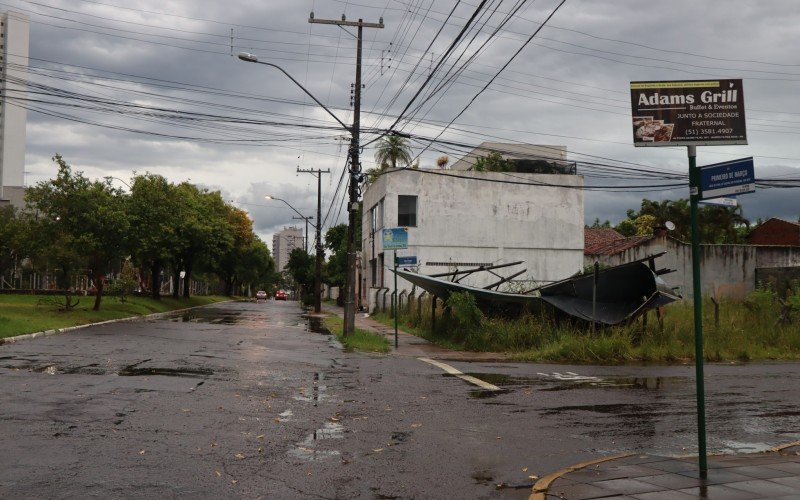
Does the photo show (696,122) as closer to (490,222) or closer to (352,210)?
(352,210)

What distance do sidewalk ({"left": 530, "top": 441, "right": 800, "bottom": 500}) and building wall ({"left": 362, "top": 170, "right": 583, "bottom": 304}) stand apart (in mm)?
33872

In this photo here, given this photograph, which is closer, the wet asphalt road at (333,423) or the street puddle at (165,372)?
the wet asphalt road at (333,423)

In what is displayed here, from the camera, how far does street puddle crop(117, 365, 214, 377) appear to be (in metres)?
12.9

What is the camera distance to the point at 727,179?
635 cm

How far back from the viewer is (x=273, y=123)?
24703 millimetres

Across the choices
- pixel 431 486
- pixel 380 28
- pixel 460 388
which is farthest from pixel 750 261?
pixel 431 486

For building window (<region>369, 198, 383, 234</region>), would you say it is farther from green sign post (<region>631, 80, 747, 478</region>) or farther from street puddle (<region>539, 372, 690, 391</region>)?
green sign post (<region>631, 80, 747, 478</region>)

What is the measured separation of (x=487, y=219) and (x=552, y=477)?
36119 mm

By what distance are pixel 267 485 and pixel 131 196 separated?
36.0 m

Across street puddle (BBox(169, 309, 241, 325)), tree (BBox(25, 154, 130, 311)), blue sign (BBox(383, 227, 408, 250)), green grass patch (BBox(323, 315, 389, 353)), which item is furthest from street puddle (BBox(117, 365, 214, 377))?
tree (BBox(25, 154, 130, 311))

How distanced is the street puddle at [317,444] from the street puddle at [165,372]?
5.12 metres

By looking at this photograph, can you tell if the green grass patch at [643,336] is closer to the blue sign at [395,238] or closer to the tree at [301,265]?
the blue sign at [395,238]

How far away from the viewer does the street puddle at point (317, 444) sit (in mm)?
7195

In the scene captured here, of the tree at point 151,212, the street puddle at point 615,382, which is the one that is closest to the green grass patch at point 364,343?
the street puddle at point 615,382
